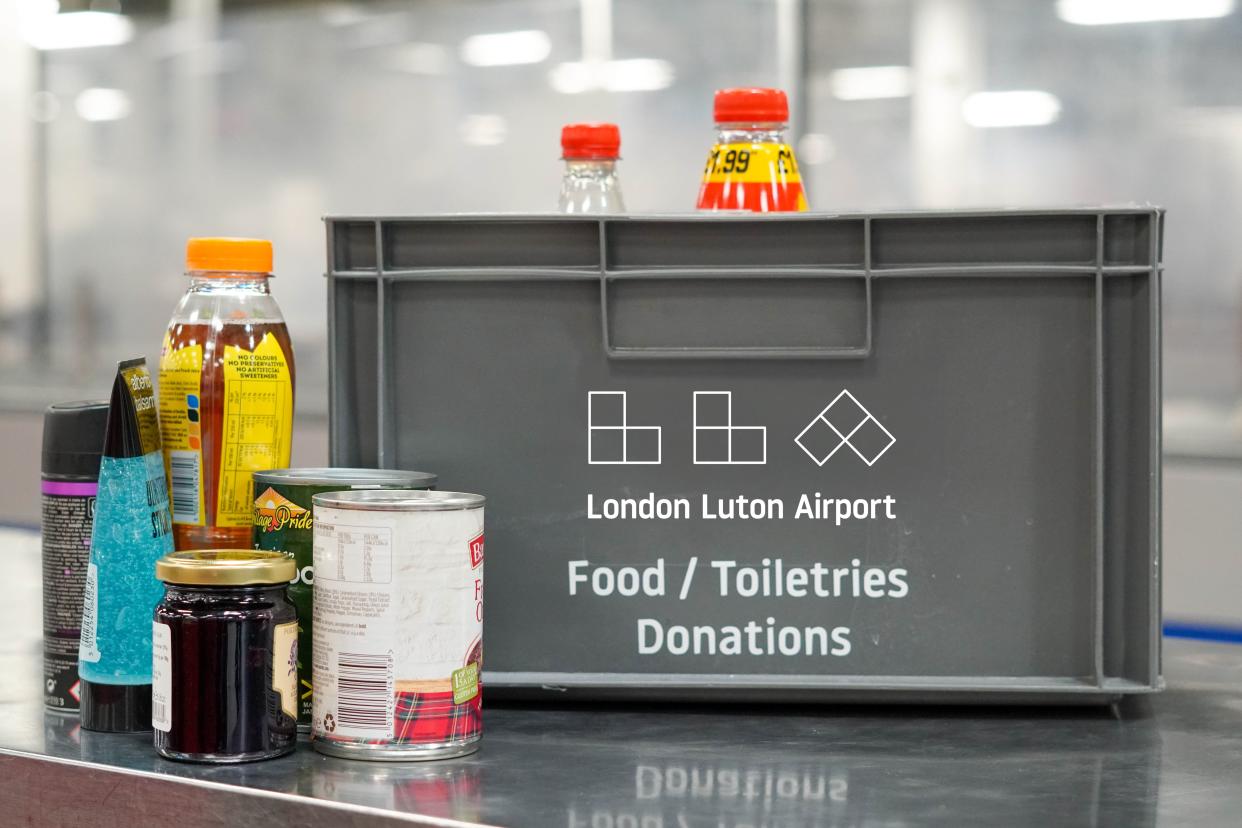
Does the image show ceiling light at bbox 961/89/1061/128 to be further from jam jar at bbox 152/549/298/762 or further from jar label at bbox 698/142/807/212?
jam jar at bbox 152/549/298/762

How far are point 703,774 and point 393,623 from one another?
0.63 feet

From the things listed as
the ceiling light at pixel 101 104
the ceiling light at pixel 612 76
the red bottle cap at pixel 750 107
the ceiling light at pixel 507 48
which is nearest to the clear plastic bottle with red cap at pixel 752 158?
the red bottle cap at pixel 750 107

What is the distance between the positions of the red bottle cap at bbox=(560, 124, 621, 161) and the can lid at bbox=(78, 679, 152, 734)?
0.48 m

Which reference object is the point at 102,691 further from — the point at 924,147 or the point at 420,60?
the point at 420,60

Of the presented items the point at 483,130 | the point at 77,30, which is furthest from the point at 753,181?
the point at 77,30

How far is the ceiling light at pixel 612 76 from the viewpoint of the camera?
3377 millimetres

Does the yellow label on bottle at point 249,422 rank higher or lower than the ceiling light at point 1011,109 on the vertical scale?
lower

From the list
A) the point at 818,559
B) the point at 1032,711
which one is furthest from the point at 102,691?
the point at 1032,711

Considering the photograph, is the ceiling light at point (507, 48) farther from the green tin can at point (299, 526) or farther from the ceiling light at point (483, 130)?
the green tin can at point (299, 526)

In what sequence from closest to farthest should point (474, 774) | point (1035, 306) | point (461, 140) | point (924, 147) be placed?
point (474, 774), point (1035, 306), point (924, 147), point (461, 140)

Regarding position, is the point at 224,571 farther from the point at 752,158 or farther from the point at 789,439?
the point at 752,158

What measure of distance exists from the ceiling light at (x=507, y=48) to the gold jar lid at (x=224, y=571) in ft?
9.56

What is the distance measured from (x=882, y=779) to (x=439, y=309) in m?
0.42

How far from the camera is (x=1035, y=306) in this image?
89cm
